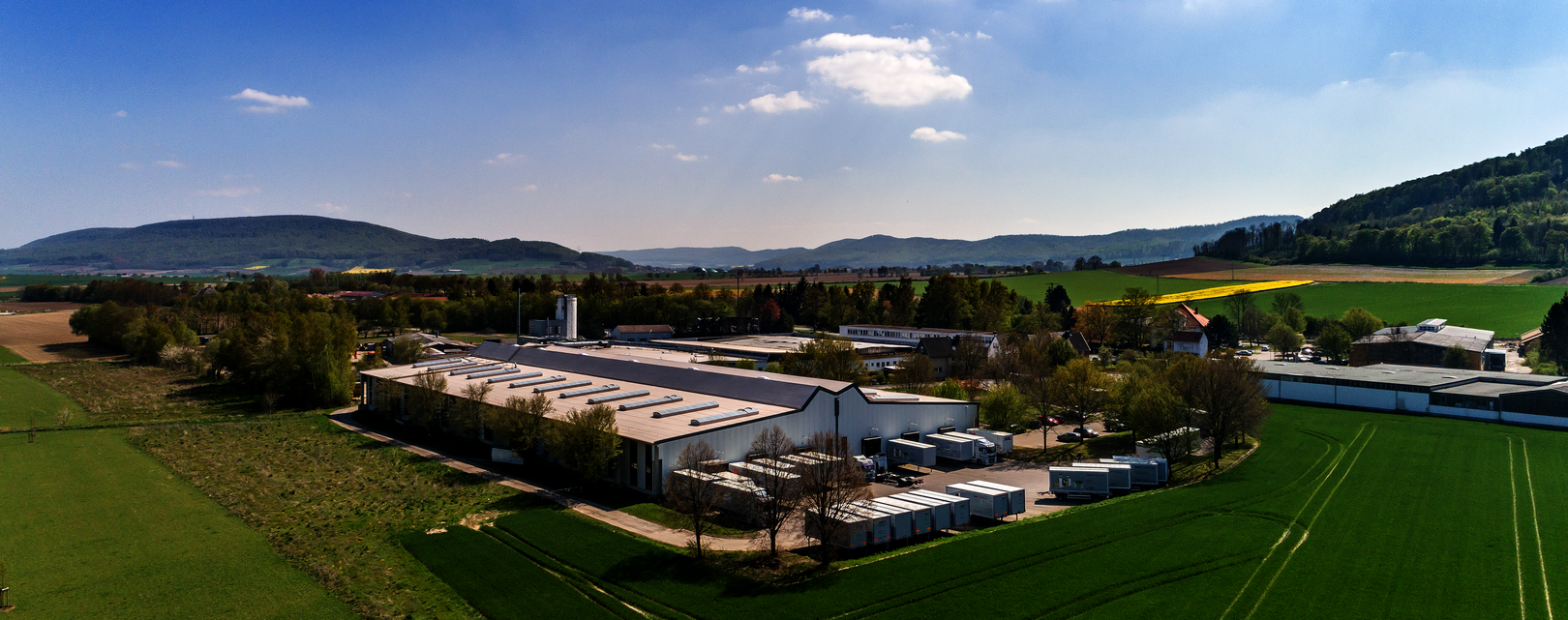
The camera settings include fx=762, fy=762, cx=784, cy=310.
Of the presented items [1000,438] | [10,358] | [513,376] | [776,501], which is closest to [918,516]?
[776,501]

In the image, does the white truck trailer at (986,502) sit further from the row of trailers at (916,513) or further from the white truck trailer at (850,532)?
the white truck trailer at (850,532)

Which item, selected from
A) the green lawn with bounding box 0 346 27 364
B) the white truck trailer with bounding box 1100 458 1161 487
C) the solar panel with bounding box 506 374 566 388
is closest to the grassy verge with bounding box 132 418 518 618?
the solar panel with bounding box 506 374 566 388

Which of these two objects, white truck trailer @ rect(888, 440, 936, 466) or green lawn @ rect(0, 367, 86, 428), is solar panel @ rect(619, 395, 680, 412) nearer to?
white truck trailer @ rect(888, 440, 936, 466)

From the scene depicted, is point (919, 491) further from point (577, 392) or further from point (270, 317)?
point (270, 317)

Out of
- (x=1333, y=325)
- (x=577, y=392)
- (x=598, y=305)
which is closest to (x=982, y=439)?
(x=577, y=392)

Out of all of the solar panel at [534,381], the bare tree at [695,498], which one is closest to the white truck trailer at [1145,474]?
the bare tree at [695,498]

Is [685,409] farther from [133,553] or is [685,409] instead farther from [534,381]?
[133,553]
